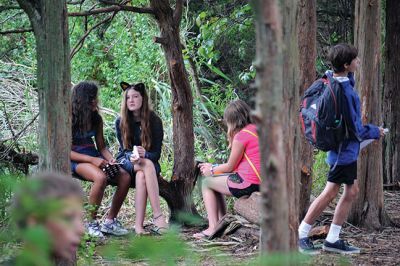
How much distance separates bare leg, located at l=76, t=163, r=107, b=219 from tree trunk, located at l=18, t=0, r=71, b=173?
2.76 metres

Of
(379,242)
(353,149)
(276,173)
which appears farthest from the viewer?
(379,242)

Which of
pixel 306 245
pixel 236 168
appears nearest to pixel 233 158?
pixel 236 168

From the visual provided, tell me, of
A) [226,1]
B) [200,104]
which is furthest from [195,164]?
[226,1]

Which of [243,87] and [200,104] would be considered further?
[243,87]

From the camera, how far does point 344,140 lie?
639 centimetres

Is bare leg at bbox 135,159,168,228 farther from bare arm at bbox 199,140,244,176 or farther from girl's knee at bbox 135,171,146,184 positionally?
bare arm at bbox 199,140,244,176

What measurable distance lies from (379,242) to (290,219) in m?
3.39

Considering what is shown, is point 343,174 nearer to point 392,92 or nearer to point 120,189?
point 120,189

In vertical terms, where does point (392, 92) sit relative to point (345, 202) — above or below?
above

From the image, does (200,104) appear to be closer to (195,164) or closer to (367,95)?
(195,164)

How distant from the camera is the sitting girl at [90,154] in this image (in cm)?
775

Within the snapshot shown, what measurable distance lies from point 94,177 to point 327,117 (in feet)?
8.96

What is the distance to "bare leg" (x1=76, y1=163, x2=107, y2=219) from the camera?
772 centimetres

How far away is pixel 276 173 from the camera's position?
7.97ft
